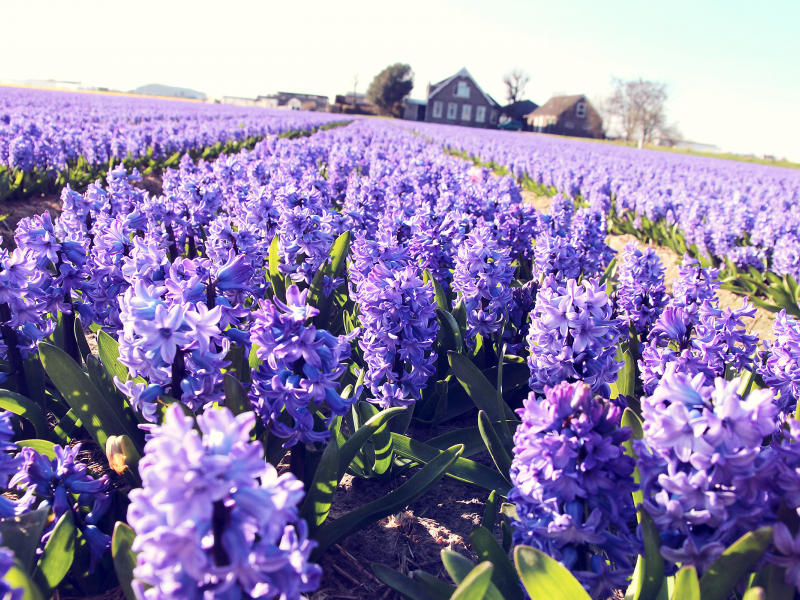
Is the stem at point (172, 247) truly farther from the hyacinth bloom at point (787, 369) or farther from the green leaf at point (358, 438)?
the hyacinth bloom at point (787, 369)

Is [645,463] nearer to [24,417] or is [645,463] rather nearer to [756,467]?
[756,467]

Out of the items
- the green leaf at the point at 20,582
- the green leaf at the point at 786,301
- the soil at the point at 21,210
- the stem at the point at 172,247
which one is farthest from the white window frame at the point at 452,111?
the green leaf at the point at 20,582

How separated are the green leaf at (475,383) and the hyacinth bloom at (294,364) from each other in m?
0.91

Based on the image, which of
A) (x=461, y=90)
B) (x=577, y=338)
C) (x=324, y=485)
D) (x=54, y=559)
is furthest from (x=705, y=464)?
(x=461, y=90)

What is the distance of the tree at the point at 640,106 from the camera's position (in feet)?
218

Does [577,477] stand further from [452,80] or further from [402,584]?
[452,80]

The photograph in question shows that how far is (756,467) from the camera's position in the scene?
121cm

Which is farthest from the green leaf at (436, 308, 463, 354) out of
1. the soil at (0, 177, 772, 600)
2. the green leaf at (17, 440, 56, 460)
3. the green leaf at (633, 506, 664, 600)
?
the green leaf at (17, 440, 56, 460)

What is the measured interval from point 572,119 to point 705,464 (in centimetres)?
8393

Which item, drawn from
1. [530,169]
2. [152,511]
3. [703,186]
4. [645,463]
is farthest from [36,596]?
[703,186]

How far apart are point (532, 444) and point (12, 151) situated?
853cm

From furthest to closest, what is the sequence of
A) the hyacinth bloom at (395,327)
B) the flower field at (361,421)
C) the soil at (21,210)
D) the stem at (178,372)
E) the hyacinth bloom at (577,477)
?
the soil at (21,210) → the hyacinth bloom at (395,327) → the stem at (178,372) → the hyacinth bloom at (577,477) → the flower field at (361,421)

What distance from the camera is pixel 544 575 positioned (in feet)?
4.25

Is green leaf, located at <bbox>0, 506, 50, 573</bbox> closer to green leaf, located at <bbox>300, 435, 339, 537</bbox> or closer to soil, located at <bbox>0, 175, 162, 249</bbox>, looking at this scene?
green leaf, located at <bbox>300, 435, 339, 537</bbox>
